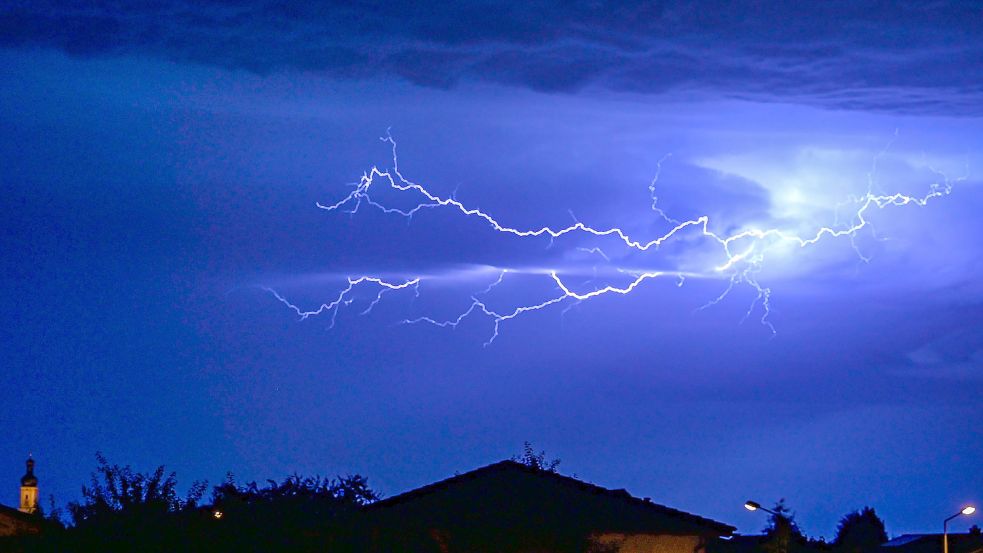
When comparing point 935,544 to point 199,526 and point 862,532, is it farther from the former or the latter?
point 199,526

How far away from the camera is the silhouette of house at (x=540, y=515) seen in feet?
110

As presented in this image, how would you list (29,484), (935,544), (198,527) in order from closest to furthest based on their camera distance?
(198,527)
(935,544)
(29,484)

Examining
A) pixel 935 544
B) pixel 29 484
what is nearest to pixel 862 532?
pixel 935 544

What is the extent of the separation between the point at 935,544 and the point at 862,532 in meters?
13.8

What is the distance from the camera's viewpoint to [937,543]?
57375 mm

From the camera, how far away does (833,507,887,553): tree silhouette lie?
63.2 metres

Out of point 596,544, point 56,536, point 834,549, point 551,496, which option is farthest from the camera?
point 834,549

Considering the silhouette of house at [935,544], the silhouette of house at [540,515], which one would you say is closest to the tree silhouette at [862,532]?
the silhouette of house at [935,544]

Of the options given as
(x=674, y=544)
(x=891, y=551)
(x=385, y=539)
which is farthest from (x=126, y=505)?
(x=891, y=551)

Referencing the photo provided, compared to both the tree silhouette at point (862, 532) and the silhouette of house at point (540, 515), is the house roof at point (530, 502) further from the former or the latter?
the tree silhouette at point (862, 532)

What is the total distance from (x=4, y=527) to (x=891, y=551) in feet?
104

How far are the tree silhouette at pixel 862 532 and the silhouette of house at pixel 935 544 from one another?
3.25ft

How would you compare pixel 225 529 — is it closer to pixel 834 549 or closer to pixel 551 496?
pixel 551 496

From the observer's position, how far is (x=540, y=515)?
35125 millimetres
